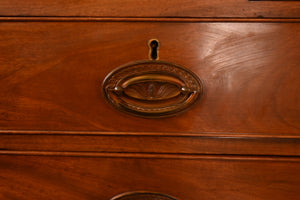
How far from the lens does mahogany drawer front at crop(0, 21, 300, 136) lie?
Answer: 0.38m

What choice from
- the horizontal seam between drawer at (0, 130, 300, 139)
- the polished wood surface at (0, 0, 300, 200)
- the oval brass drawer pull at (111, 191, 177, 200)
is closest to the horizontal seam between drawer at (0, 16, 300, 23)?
the polished wood surface at (0, 0, 300, 200)

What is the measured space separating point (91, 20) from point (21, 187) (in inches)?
11.4

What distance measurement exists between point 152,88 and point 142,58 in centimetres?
5

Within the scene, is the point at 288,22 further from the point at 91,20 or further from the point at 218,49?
the point at 91,20

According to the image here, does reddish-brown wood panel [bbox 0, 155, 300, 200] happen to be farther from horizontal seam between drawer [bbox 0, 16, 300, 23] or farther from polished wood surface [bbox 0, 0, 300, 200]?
horizontal seam between drawer [bbox 0, 16, 300, 23]

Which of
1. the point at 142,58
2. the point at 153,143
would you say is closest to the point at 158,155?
the point at 153,143

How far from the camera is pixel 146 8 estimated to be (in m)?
0.38

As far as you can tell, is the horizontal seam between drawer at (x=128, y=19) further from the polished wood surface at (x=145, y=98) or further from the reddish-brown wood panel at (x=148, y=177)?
the reddish-brown wood panel at (x=148, y=177)

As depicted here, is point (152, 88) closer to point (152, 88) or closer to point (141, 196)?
point (152, 88)

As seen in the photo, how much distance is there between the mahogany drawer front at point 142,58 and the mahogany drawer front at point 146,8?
0.01m

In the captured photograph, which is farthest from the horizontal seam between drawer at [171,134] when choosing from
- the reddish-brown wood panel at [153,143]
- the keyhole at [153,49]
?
the keyhole at [153,49]

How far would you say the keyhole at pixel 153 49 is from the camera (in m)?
0.38

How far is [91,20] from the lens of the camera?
38 cm

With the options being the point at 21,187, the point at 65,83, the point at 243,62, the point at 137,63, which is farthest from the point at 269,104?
the point at 21,187
